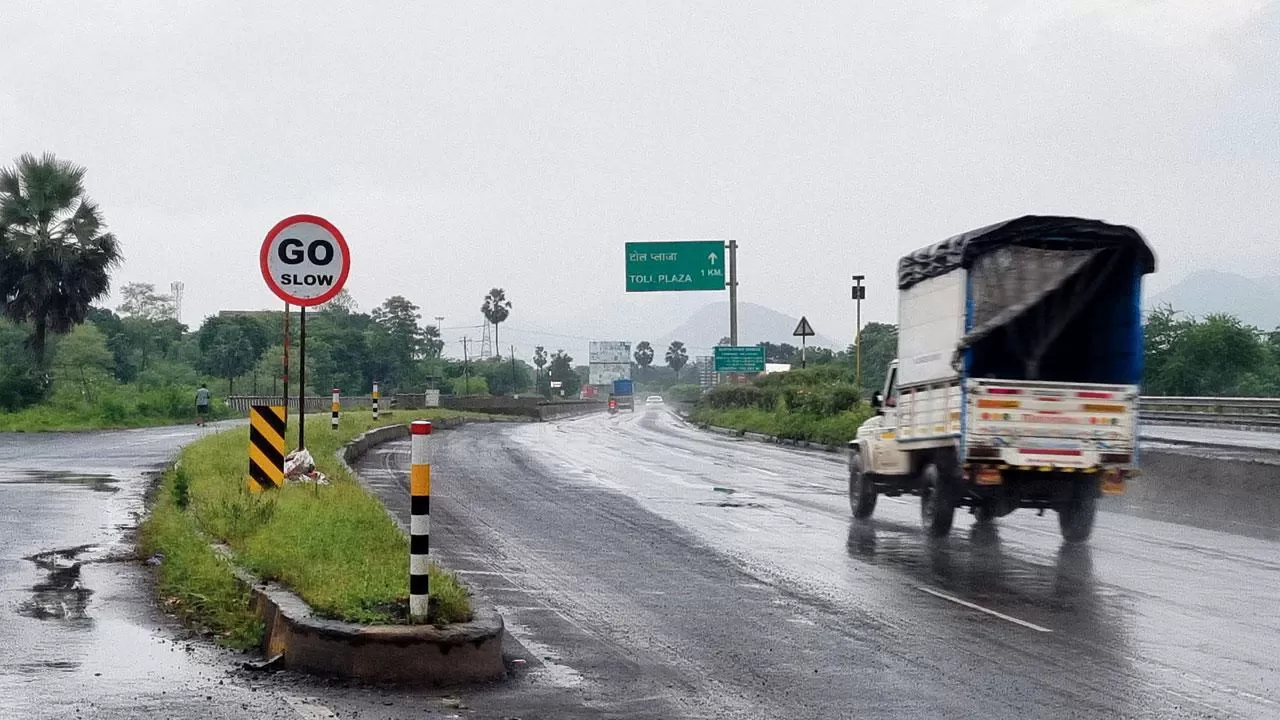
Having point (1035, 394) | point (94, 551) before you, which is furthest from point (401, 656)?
point (1035, 394)

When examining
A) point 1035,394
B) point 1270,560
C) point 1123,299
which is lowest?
point 1270,560

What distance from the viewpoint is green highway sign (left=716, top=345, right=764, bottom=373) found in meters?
60.1

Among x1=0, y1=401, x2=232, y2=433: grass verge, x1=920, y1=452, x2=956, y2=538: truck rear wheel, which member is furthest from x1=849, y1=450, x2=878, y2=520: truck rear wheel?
x1=0, y1=401, x2=232, y2=433: grass verge

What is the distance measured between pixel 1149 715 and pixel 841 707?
4.87 feet

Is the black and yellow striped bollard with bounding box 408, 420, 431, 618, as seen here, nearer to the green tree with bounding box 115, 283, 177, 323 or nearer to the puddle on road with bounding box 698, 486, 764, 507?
the puddle on road with bounding box 698, 486, 764, 507

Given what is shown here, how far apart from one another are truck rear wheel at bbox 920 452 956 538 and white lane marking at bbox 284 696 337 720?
29.6 feet

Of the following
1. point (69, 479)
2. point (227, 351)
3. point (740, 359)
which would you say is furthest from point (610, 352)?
point (69, 479)

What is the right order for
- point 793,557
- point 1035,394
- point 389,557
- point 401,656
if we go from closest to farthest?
point 401,656 < point 389,557 < point 793,557 < point 1035,394

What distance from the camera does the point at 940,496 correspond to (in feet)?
48.2

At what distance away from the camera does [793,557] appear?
42.5 feet

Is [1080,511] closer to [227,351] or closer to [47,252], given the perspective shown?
[47,252]

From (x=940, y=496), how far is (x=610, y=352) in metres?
133

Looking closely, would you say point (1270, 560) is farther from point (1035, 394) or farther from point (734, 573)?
point (734, 573)

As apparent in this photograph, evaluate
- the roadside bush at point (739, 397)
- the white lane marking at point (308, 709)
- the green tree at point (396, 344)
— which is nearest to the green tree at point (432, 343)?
the green tree at point (396, 344)
